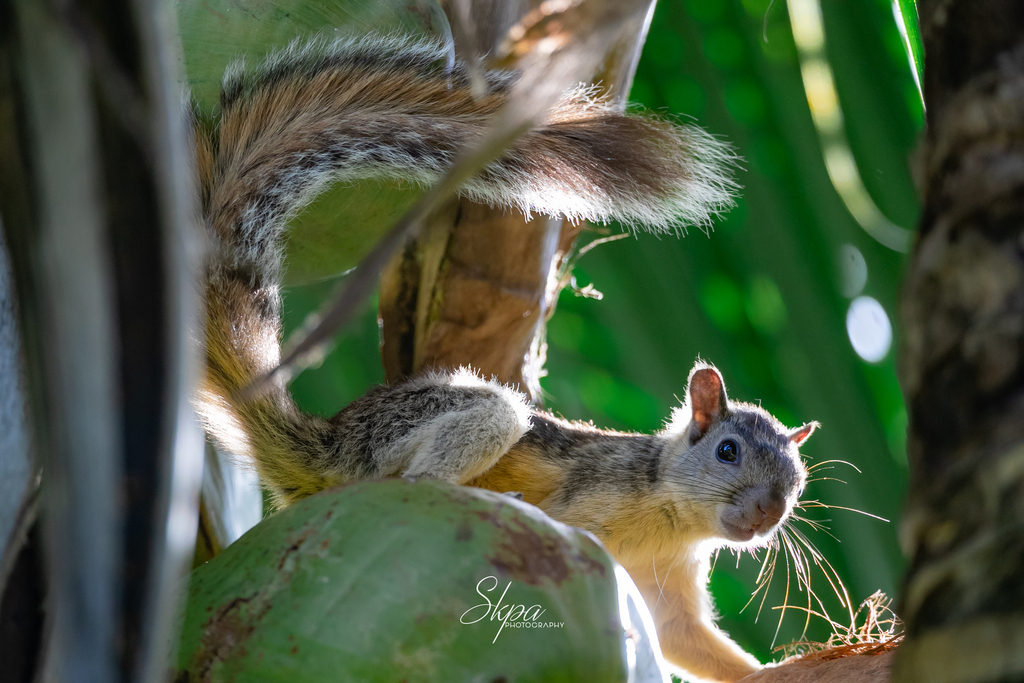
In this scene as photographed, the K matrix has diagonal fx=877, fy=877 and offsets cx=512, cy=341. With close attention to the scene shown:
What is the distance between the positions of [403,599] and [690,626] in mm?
763

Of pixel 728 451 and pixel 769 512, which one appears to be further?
pixel 728 451

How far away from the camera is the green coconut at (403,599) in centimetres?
45

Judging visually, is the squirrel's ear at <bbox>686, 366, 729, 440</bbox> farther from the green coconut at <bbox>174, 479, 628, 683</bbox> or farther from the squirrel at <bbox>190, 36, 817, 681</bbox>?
the green coconut at <bbox>174, 479, 628, 683</bbox>

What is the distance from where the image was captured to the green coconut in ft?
1.46

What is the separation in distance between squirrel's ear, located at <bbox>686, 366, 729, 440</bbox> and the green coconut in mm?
749

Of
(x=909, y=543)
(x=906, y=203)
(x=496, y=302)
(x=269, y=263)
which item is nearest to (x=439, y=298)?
(x=496, y=302)

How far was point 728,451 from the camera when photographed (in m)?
1.19

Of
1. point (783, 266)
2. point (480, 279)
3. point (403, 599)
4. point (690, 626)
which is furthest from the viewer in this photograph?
point (783, 266)

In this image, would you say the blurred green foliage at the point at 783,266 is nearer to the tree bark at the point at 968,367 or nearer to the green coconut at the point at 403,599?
the green coconut at the point at 403,599

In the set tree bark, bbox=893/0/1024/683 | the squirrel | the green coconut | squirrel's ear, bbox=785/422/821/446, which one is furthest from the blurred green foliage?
tree bark, bbox=893/0/1024/683

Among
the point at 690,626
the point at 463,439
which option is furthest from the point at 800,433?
the point at 463,439

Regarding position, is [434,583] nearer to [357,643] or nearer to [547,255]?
[357,643]

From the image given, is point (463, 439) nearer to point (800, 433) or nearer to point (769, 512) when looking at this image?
point (769, 512)

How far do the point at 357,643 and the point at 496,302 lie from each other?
619 millimetres
